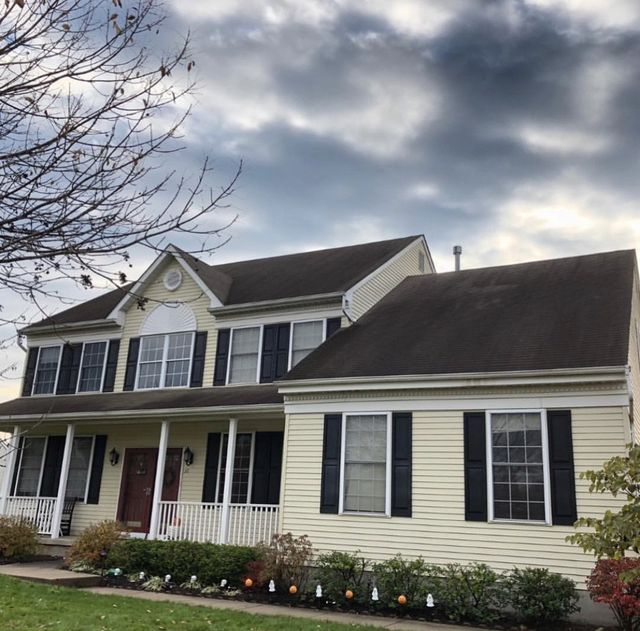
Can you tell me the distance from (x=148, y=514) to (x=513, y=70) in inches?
534

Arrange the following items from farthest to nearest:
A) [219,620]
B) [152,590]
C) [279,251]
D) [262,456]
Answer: [279,251]
[262,456]
[152,590]
[219,620]

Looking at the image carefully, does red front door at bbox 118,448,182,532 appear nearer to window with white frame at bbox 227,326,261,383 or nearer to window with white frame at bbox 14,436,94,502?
window with white frame at bbox 14,436,94,502

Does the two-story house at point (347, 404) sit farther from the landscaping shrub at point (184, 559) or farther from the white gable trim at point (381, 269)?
the landscaping shrub at point (184, 559)

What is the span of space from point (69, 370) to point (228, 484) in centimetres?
789

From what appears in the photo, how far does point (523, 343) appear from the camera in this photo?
12391 mm

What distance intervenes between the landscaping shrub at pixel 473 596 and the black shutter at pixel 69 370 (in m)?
13.1

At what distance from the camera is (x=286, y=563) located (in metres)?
11.9

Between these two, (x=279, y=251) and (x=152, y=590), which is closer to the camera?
(x=152, y=590)

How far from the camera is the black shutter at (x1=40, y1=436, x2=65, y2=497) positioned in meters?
18.5

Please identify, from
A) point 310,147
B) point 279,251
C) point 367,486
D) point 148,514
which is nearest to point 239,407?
point 367,486

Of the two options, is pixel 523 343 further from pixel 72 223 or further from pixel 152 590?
pixel 72 223

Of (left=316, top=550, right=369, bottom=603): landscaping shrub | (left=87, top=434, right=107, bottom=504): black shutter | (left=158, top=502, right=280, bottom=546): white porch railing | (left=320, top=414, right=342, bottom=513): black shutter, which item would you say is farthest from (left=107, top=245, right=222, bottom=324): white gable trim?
(left=316, top=550, right=369, bottom=603): landscaping shrub

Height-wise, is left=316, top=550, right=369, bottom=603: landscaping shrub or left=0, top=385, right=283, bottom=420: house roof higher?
left=0, top=385, right=283, bottom=420: house roof

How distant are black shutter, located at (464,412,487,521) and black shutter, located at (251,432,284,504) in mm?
5209
